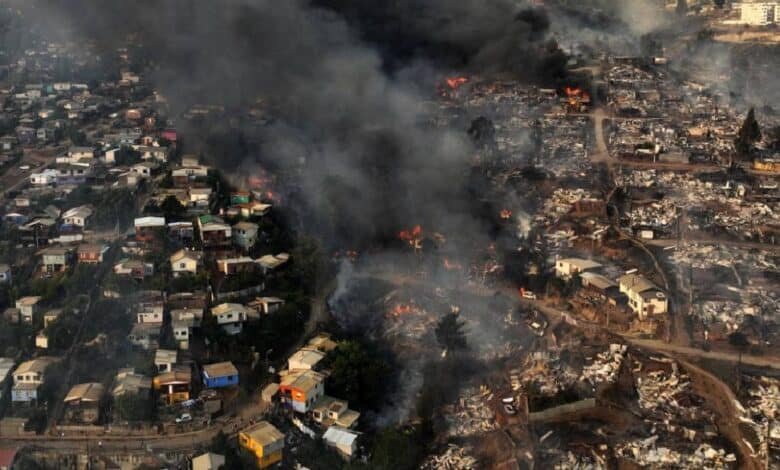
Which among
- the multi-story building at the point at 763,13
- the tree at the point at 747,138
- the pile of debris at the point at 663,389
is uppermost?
the multi-story building at the point at 763,13

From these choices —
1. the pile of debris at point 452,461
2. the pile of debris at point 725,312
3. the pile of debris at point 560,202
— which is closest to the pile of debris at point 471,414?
the pile of debris at point 452,461

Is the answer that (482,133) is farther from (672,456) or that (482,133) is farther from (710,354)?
(672,456)

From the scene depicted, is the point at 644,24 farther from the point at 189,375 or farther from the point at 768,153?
the point at 189,375

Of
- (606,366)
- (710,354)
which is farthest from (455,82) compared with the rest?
(606,366)

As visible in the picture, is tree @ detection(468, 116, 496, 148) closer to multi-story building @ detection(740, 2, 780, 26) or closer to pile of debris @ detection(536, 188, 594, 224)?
pile of debris @ detection(536, 188, 594, 224)

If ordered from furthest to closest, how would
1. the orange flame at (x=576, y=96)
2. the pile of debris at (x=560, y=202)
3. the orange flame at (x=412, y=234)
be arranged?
the orange flame at (x=576, y=96)
the pile of debris at (x=560, y=202)
the orange flame at (x=412, y=234)

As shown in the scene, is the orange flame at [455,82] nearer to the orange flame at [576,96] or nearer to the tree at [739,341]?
the orange flame at [576,96]

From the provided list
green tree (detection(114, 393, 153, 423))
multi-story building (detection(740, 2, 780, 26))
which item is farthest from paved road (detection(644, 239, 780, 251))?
multi-story building (detection(740, 2, 780, 26))

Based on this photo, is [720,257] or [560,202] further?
[560,202]

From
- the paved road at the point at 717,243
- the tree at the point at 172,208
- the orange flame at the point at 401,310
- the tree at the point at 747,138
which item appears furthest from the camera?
the tree at the point at 747,138
